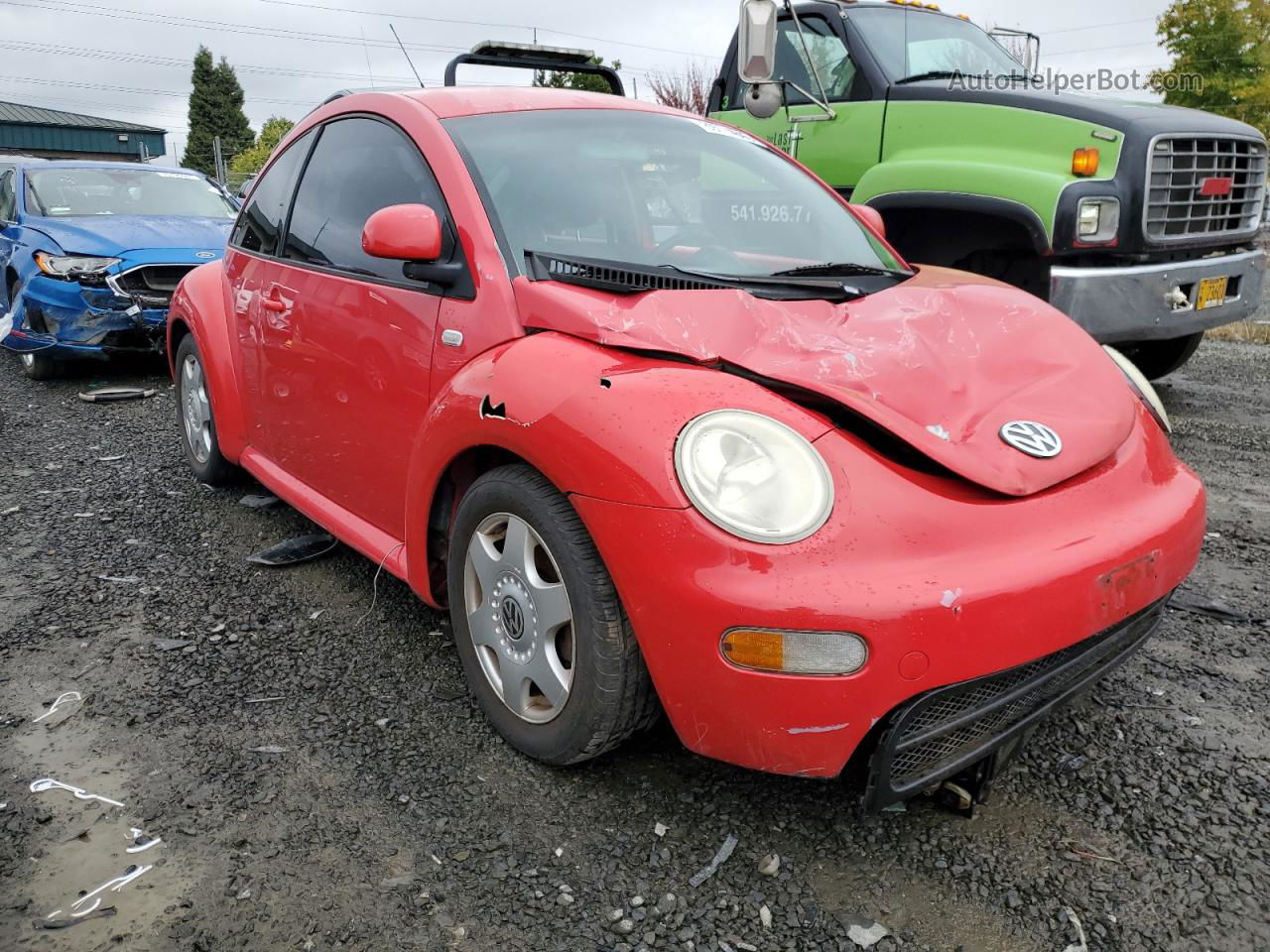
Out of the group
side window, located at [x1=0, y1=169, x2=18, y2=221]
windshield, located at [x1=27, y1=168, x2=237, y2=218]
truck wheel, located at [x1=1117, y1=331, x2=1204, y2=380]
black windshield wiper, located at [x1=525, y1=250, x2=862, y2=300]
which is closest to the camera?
black windshield wiper, located at [x1=525, y1=250, x2=862, y2=300]

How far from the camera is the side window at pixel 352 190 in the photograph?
2822 millimetres

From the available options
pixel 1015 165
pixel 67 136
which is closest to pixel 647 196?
pixel 1015 165

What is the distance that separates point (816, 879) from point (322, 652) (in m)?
1.66

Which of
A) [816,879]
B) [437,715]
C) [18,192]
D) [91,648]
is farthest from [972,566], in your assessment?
[18,192]

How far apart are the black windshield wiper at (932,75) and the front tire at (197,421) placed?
4.02 m

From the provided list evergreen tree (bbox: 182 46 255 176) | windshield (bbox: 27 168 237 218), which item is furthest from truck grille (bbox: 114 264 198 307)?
evergreen tree (bbox: 182 46 255 176)

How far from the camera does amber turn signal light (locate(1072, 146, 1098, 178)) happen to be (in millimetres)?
4789

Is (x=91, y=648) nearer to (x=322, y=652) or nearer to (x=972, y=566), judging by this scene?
(x=322, y=652)

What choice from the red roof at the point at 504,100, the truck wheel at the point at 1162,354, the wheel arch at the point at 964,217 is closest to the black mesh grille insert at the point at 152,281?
the red roof at the point at 504,100

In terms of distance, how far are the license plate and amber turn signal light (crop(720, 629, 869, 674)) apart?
447 cm

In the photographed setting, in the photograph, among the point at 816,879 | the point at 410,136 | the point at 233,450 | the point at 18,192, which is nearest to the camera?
the point at 816,879

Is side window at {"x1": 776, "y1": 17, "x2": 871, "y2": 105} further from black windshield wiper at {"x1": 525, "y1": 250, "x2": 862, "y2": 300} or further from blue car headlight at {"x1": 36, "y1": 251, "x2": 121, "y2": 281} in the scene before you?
blue car headlight at {"x1": 36, "y1": 251, "x2": 121, "y2": 281}

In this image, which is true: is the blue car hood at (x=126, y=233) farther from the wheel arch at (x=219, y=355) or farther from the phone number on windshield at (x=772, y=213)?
the phone number on windshield at (x=772, y=213)

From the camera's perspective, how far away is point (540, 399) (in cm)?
211
